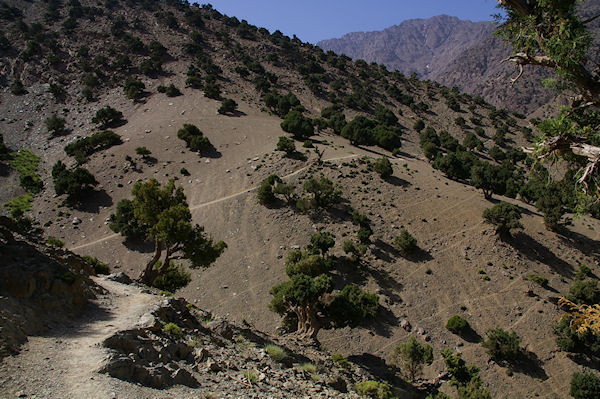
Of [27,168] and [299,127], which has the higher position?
[299,127]

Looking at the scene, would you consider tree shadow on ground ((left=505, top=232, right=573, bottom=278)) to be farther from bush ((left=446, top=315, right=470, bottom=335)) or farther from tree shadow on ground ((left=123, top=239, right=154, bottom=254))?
tree shadow on ground ((left=123, top=239, right=154, bottom=254))

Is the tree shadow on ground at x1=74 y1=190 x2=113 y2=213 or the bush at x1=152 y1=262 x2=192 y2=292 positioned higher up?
the tree shadow on ground at x1=74 y1=190 x2=113 y2=213

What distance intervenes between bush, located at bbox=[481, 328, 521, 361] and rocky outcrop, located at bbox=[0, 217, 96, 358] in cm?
2578

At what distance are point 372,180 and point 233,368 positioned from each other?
3475 centimetres

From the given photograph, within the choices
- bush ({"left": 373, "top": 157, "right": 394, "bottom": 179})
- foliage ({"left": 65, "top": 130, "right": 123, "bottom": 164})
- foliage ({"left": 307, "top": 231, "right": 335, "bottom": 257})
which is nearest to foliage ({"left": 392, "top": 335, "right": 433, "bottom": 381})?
foliage ({"left": 307, "top": 231, "right": 335, "bottom": 257})

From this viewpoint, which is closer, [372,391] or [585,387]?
[372,391]

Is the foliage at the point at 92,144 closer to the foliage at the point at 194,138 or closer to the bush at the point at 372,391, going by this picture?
the foliage at the point at 194,138

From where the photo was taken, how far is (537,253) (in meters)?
33.2

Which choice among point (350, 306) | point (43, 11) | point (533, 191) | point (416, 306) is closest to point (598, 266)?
point (533, 191)

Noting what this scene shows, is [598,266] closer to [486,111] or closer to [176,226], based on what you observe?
[176,226]

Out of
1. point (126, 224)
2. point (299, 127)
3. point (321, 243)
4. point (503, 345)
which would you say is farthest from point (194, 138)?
point (503, 345)

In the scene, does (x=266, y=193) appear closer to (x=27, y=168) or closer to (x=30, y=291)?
(x=30, y=291)

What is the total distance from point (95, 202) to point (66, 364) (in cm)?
4107

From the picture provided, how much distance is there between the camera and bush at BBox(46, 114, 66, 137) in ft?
200
